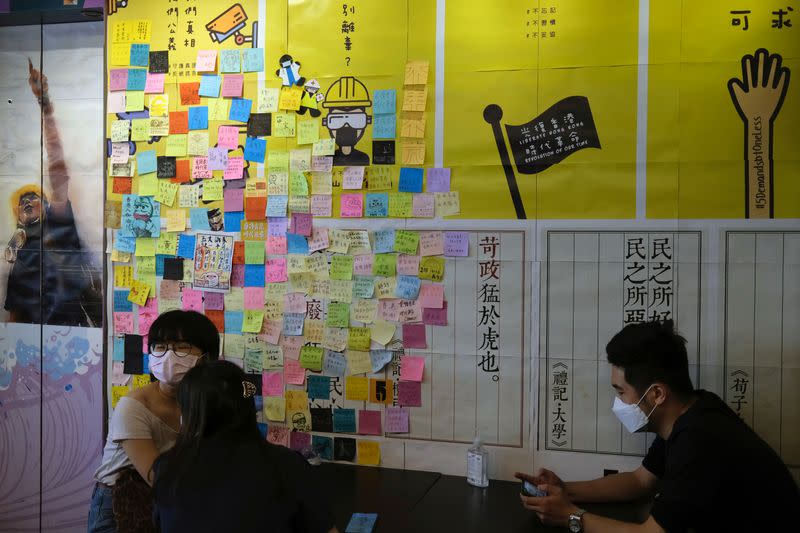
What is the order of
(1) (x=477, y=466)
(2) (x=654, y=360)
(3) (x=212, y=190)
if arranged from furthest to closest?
(3) (x=212, y=190) < (1) (x=477, y=466) < (2) (x=654, y=360)

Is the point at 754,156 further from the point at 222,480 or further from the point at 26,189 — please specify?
the point at 26,189

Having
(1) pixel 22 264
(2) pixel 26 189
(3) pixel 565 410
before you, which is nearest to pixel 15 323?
(1) pixel 22 264

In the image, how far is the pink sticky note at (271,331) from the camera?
8.54 ft

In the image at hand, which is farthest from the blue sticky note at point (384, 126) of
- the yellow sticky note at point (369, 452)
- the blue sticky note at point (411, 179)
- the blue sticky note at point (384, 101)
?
the yellow sticky note at point (369, 452)

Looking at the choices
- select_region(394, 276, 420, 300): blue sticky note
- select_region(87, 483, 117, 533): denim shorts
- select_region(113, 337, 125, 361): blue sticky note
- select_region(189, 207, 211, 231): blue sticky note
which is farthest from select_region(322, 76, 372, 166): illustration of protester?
select_region(87, 483, 117, 533): denim shorts

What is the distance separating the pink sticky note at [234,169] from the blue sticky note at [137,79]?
0.47 metres

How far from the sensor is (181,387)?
1.64 meters

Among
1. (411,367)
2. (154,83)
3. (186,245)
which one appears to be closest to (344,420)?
(411,367)

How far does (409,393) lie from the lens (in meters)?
2.49

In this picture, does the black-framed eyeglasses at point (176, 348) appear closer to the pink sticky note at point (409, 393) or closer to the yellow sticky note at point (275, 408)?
the yellow sticky note at point (275, 408)

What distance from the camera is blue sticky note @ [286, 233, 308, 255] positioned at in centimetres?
257

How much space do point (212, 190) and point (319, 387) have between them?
2.70 feet

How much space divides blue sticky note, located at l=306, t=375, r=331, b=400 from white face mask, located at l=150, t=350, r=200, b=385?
21.9 inches

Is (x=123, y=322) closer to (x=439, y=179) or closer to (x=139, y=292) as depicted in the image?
(x=139, y=292)
